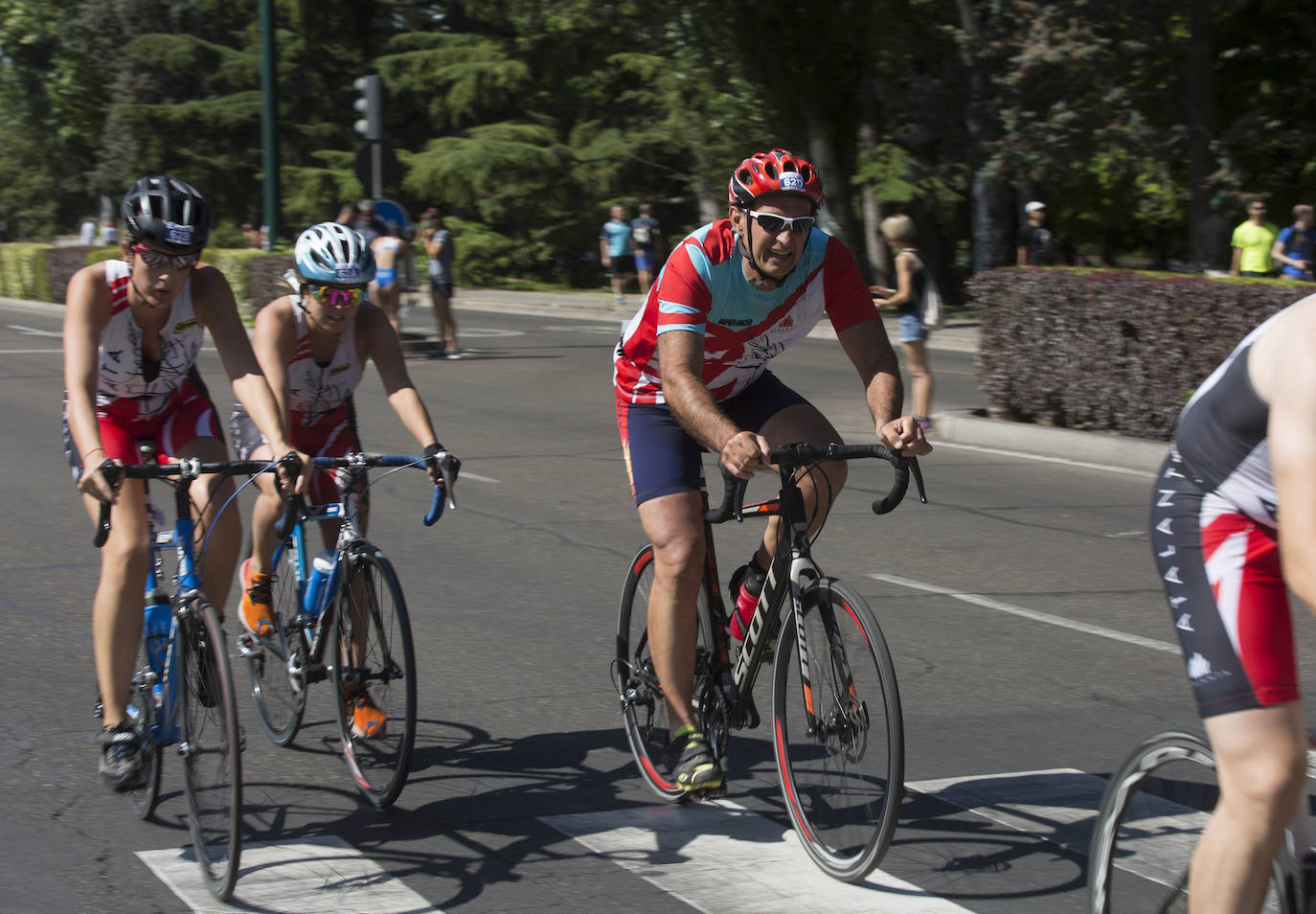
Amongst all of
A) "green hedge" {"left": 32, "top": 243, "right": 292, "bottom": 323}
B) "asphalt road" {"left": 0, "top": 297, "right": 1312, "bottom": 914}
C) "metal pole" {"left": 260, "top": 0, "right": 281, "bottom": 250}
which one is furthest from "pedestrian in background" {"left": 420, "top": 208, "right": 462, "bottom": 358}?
"asphalt road" {"left": 0, "top": 297, "right": 1312, "bottom": 914}

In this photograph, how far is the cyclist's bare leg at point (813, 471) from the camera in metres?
4.43

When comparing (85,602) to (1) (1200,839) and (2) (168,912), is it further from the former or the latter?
(1) (1200,839)

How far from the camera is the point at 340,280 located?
4969mm

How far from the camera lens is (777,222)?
4.22m

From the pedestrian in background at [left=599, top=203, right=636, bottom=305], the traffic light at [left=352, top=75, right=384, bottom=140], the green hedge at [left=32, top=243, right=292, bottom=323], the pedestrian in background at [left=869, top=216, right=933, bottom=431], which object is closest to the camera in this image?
the pedestrian in background at [left=869, top=216, right=933, bottom=431]

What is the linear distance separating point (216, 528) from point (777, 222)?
1.95m

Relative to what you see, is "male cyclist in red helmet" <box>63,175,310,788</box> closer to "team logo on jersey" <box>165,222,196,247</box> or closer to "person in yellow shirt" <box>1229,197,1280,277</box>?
"team logo on jersey" <box>165,222,196,247</box>

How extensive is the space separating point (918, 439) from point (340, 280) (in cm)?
197

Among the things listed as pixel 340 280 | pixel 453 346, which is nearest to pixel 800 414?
pixel 340 280

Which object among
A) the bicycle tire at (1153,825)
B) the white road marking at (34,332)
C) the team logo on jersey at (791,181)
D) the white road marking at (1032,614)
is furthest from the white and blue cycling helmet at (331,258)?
the white road marking at (34,332)

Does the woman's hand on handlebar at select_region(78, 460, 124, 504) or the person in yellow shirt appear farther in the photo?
the person in yellow shirt

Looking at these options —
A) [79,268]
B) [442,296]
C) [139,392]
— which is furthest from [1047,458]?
[79,268]

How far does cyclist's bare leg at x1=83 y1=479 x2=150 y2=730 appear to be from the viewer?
14.5ft

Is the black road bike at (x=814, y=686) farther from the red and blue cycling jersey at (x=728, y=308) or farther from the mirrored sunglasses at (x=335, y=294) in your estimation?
the mirrored sunglasses at (x=335, y=294)
